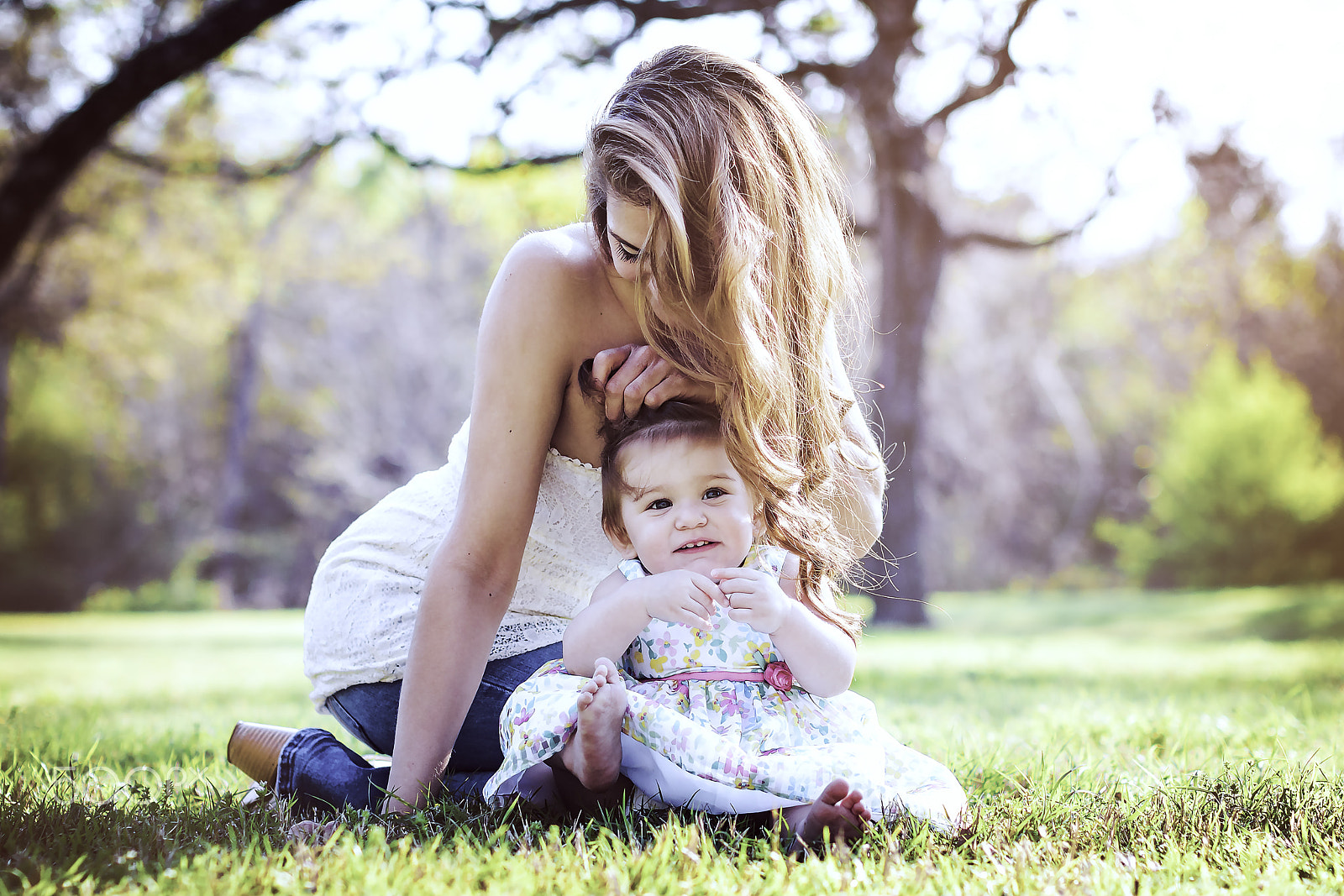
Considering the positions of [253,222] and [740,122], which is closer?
[740,122]

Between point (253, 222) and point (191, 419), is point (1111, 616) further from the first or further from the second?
point (191, 419)

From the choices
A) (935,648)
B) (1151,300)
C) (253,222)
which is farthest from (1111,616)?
(253,222)

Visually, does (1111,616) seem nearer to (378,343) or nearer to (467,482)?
(467,482)

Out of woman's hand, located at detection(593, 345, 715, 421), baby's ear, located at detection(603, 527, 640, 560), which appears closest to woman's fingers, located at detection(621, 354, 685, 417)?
woman's hand, located at detection(593, 345, 715, 421)

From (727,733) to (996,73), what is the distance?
7215mm

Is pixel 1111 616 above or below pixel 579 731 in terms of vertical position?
below

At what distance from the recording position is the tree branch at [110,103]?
217 inches

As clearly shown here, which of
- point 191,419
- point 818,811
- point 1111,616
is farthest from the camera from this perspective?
point 191,419

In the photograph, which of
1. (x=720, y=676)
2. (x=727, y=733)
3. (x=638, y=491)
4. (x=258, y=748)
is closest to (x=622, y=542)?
(x=638, y=491)

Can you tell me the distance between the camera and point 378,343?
1923 centimetres

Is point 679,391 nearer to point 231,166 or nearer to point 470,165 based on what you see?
point 470,165

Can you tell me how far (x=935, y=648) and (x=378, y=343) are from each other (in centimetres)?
1456

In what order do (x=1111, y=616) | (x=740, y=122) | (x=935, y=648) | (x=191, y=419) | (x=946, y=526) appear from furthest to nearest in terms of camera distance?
(x=191, y=419)
(x=946, y=526)
(x=1111, y=616)
(x=935, y=648)
(x=740, y=122)

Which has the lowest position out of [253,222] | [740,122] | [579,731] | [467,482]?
[579,731]
